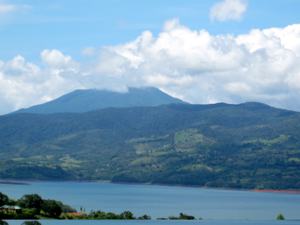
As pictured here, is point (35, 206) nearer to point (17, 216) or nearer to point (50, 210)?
point (50, 210)

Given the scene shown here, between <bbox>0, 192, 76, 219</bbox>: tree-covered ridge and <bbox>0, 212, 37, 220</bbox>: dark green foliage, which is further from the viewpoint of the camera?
<bbox>0, 192, 76, 219</bbox>: tree-covered ridge

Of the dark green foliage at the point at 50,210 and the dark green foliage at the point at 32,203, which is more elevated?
the dark green foliage at the point at 32,203

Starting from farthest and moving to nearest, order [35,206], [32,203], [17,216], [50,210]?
[50,210]
[35,206]
[32,203]
[17,216]

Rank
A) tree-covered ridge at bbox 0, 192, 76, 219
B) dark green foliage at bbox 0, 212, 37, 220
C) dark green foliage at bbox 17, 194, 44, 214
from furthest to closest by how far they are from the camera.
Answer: dark green foliage at bbox 17, 194, 44, 214 → tree-covered ridge at bbox 0, 192, 76, 219 → dark green foliage at bbox 0, 212, 37, 220

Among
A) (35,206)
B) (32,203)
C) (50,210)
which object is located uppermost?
(32,203)

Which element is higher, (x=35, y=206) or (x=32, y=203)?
(x=32, y=203)

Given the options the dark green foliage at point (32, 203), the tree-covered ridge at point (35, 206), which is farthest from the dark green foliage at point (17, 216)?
the dark green foliage at point (32, 203)

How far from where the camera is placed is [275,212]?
157 m

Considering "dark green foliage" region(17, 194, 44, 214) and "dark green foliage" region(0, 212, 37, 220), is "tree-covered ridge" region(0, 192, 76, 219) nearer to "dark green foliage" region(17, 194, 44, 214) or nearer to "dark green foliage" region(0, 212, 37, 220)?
"dark green foliage" region(17, 194, 44, 214)

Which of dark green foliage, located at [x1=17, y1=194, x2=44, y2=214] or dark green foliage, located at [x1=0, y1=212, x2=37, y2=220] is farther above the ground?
dark green foliage, located at [x1=17, y1=194, x2=44, y2=214]

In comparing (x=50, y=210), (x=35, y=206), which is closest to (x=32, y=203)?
(x=35, y=206)

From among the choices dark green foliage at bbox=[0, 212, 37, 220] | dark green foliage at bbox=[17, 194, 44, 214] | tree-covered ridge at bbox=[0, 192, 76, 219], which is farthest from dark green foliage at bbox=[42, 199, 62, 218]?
dark green foliage at bbox=[0, 212, 37, 220]

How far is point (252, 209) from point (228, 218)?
106 ft

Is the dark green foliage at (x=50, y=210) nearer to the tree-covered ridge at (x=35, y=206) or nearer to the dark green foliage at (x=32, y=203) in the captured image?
the tree-covered ridge at (x=35, y=206)
